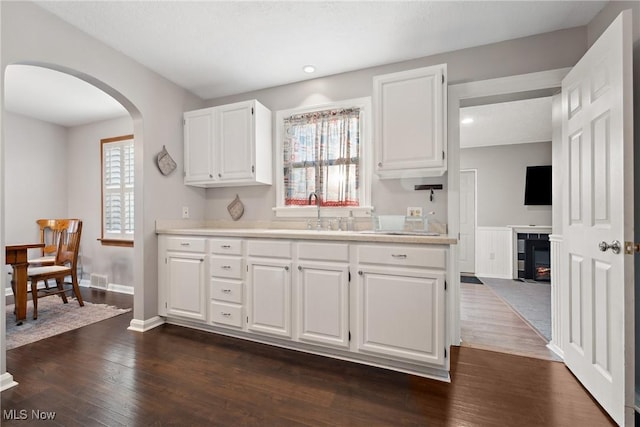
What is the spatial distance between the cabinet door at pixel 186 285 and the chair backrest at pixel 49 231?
6.77 ft

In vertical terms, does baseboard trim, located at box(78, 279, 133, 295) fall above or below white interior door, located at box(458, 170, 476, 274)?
below

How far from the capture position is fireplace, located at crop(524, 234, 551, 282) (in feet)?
16.9

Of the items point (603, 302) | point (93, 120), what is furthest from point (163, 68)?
point (603, 302)

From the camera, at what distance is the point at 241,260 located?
2502 mm

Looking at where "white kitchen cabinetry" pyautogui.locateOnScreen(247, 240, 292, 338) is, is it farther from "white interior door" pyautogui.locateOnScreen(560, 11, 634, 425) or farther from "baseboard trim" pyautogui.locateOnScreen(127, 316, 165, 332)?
"white interior door" pyautogui.locateOnScreen(560, 11, 634, 425)

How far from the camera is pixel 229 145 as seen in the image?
2979 mm

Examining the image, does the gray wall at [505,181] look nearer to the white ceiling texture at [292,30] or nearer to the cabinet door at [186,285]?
the white ceiling texture at [292,30]

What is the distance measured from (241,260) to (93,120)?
3795mm

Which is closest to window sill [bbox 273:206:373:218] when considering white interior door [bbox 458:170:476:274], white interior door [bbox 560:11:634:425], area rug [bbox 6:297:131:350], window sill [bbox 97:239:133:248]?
white interior door [bbox 560:11:634:425]

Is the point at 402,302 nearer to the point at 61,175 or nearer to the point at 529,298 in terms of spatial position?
the point at 529,298

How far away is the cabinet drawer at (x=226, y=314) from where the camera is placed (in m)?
2.51

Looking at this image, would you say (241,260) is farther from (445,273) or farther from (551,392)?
(551,392)

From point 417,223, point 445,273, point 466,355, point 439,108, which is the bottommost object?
point 466,355

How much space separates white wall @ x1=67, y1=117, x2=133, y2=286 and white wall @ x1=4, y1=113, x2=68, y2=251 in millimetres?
127
